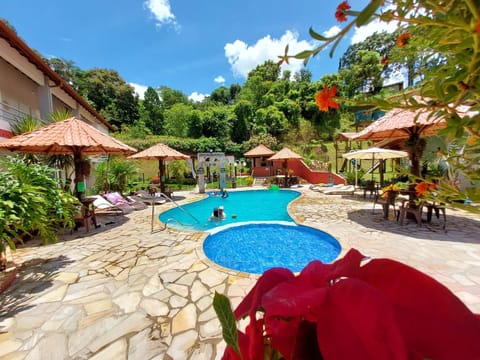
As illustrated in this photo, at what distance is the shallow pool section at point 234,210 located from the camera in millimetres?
8414

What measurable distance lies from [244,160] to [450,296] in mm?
24466

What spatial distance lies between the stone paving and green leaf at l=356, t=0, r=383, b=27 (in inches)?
111

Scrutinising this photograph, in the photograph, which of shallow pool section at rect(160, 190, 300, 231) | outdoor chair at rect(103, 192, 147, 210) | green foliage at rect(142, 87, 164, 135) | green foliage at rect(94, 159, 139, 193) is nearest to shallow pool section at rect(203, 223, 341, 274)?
shallow pool section at rect(160, 190, 300, 231)

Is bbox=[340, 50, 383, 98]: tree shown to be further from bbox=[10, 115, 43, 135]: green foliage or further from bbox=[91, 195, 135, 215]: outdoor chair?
bbox=[10, 115, 43, 135]: green foliage

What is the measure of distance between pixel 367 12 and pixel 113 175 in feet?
46.1

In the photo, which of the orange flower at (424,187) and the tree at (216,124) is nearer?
the orange flower at (424,187)

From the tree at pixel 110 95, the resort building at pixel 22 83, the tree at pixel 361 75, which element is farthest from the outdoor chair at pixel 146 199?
the tree at pixel 361 75

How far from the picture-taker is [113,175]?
12.3 metres

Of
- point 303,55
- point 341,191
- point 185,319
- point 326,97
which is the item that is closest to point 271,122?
point 341,191

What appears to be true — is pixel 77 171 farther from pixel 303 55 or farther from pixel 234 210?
pixel 303 55

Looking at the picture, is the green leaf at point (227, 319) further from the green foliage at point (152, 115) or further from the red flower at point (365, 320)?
the green foliage at point (152, 115)

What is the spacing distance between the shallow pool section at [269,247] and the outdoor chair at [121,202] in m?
5.25

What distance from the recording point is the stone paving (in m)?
2.35

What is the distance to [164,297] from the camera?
3119 mm
